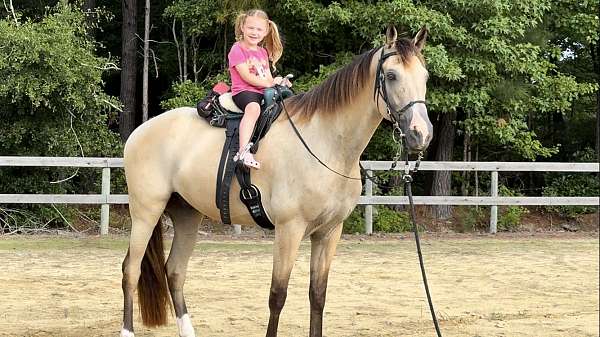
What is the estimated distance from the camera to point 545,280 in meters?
7.61

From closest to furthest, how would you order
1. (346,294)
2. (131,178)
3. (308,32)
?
(131,178) → (346,294) → (308,32)

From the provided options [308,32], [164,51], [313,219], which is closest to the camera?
[313,219]

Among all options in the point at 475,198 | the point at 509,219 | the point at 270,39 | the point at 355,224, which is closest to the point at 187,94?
the point at 355,224

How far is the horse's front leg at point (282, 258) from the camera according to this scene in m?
4.28

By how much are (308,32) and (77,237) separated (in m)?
6.09

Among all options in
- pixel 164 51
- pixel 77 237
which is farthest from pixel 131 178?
pixel 164 51

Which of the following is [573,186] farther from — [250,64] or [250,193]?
[250,193]

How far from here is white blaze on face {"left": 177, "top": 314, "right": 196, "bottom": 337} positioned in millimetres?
4961

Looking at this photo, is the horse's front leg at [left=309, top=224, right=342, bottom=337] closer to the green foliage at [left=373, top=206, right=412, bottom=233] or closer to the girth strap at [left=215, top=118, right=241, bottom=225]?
the girth strap at [left=215, top=118, right=241, bottom=225]

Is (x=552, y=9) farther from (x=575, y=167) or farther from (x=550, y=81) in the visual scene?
(x=575, y=167)

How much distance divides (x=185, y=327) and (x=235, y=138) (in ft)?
4.62

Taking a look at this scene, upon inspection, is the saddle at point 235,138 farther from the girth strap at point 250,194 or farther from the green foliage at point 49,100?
the green foliage at point 49,100

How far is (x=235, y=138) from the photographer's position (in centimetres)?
467

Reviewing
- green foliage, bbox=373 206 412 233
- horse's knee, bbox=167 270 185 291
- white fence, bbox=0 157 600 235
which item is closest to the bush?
white fence, bbox=0 157 600 235
